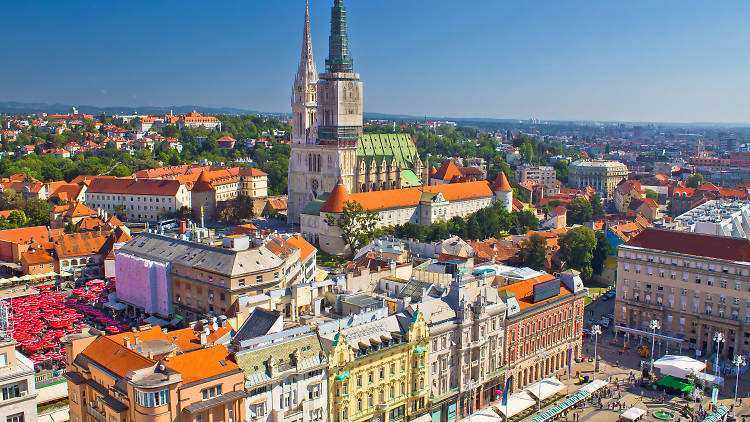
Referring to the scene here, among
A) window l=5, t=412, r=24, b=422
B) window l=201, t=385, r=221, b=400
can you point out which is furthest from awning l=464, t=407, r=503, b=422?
window l=5, t=412, r=24, b=422

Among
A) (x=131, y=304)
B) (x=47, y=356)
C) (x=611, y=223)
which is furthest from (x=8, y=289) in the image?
(x=611, y=223)

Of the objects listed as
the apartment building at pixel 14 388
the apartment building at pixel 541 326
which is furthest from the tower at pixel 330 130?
the apartment building at pixel 14 388

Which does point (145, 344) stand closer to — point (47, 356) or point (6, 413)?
point (6, 413)

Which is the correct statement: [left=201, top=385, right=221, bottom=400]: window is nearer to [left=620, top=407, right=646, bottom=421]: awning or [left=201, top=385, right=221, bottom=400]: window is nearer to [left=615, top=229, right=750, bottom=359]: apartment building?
[left=620, top=407, right=646, bottom=421]: awning

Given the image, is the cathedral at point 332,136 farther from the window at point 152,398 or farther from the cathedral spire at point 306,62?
the window at point 152,398

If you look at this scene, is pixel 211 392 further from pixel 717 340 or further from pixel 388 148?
pixel 388 148

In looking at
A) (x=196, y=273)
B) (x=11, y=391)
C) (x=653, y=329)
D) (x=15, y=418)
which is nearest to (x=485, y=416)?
(x=653, y=329)
